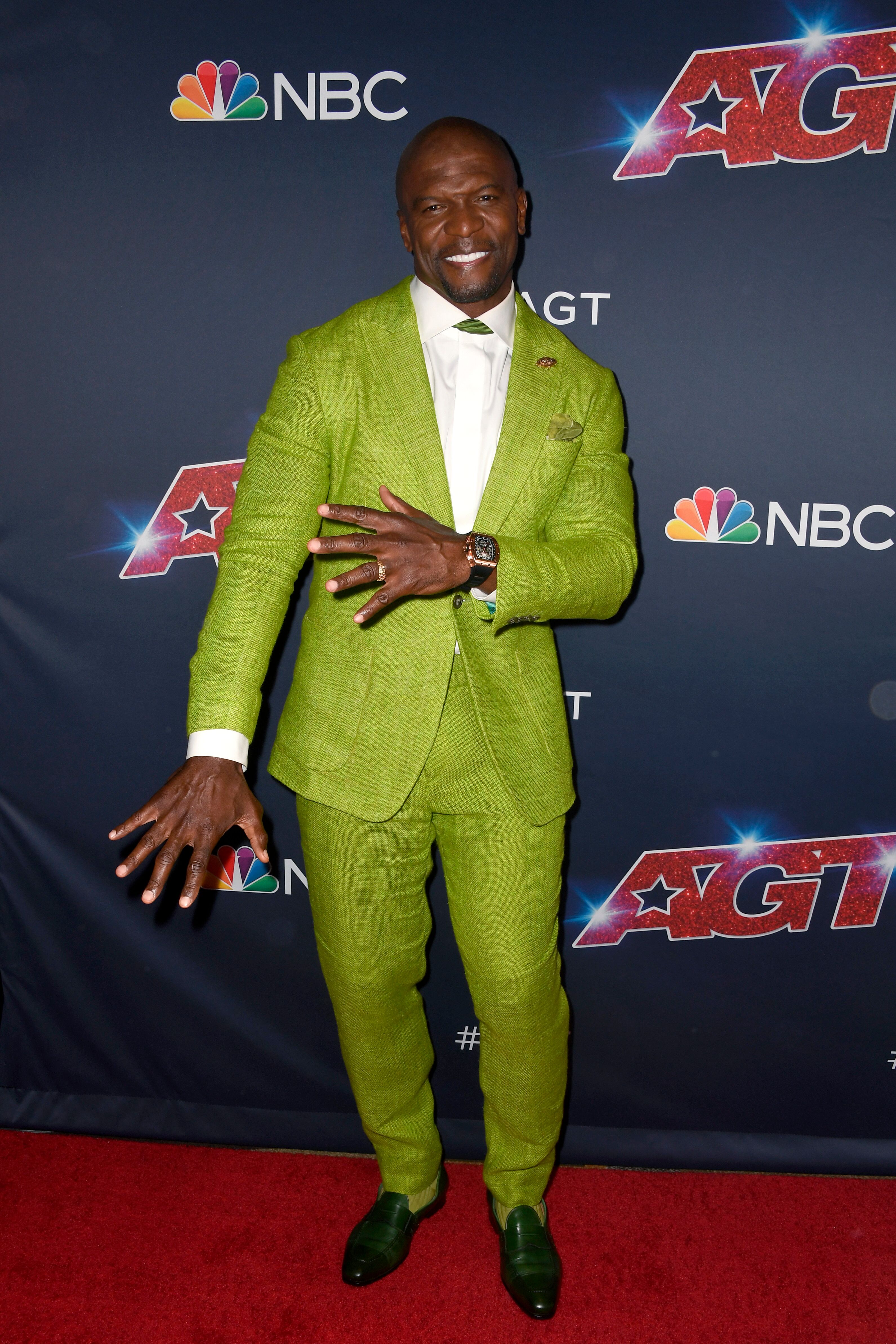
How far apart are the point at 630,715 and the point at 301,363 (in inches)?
43.4

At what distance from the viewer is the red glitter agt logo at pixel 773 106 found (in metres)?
2.01

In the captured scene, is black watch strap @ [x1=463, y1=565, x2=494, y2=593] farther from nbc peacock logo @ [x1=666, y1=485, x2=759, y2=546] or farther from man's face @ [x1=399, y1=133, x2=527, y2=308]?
nbc peacock logo @ [x1=666, y1=485, x2=759, y2=546]

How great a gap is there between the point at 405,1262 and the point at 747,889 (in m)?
1.12

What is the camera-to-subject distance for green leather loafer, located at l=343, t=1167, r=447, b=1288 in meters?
2.03

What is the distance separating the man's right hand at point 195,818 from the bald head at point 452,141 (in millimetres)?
1049

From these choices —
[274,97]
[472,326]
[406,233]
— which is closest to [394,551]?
[472,326]

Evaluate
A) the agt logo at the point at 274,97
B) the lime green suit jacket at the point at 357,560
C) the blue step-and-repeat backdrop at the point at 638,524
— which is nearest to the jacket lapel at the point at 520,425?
the lime green suit jacket at the point at 357,560

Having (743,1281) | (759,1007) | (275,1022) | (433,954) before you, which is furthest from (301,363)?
(743,1281)

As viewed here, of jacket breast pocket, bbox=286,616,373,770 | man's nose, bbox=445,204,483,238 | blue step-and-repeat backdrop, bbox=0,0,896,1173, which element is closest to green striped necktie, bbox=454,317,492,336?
man's nose, bbox=445,204,483,238

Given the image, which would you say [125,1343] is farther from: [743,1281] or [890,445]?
[890,445]

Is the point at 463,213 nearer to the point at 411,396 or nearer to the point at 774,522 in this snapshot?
the point at 411,396

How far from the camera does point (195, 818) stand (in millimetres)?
1504

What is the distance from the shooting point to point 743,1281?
2070 mm

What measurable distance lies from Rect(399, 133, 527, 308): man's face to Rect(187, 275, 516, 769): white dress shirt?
0.05 metres
